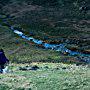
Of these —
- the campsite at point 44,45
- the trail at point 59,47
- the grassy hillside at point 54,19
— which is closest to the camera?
the campsite at point 44,45

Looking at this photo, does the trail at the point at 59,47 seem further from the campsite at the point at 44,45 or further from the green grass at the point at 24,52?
the green grass at the point at 24,52

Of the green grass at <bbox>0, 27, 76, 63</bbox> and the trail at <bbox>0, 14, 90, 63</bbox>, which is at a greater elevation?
the green grass at <bbox>0, 27, 76, 63</bbox>

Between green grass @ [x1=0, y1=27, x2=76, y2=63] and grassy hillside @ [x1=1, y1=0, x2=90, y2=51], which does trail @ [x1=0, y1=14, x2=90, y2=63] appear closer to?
grassy hillside @ [x1=1, y1=0, x2=90, y2=51]

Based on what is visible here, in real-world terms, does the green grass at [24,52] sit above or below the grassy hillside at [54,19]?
above

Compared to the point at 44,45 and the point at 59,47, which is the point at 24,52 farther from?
the point at 44,45

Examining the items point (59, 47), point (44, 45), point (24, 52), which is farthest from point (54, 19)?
point (24, 52)

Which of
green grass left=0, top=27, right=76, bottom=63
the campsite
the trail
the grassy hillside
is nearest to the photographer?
the campsite

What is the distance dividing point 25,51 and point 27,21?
154 feet

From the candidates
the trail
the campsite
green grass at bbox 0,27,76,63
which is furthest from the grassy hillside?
green grass at bbox 0,27,76,63

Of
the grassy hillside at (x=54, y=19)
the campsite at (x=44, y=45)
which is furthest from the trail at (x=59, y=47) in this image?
the grassy hillside at (x=54, y=19)

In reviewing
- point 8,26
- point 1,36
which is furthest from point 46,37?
point 8,26

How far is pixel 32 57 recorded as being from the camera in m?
60.8

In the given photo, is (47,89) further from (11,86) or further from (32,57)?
(32,57)

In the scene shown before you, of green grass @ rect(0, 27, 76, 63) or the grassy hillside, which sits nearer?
green grass @ rect(0, 27, 76, 63)
